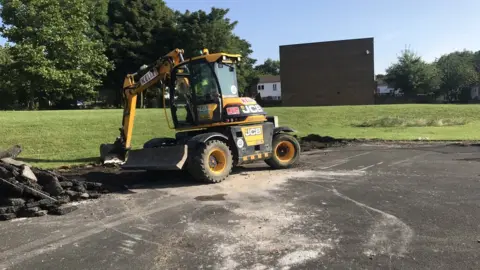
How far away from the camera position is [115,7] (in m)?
52.2

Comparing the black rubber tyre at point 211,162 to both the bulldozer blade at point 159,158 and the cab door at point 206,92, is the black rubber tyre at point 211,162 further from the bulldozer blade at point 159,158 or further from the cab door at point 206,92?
the cab door at point 206,92

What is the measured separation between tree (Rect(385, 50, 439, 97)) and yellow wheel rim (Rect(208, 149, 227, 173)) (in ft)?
184

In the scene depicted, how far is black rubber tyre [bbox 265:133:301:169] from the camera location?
12.3m

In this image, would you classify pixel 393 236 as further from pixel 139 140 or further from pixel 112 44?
pixel 112 44

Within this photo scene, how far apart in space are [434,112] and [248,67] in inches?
1351

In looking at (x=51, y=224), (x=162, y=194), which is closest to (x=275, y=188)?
(x=162, y=194)

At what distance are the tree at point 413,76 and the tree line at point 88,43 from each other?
2078 cm

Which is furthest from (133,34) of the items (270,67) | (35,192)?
(270,67)

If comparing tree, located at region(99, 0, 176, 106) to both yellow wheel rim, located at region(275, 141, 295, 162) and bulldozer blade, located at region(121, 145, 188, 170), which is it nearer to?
yellow wheel rim, located at region(275, 141, 295, 162)

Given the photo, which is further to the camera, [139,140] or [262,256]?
[139,140]

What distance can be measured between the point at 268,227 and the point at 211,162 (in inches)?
161

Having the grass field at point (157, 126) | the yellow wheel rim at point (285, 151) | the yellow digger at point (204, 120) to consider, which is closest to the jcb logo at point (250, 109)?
the yellow digger at point (204, 120)

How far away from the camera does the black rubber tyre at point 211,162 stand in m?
10.0

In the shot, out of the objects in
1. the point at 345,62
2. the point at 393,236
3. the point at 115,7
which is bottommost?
the point at 393,236
